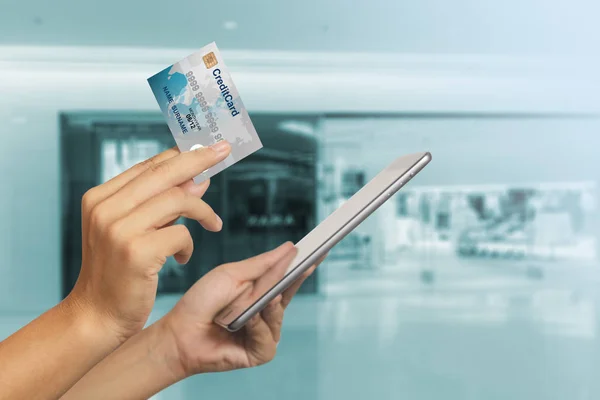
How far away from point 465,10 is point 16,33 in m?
3.59

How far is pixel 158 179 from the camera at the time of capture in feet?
2.01

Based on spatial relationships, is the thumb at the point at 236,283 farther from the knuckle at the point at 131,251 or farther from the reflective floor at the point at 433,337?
the reflective floor at the point at 433,337

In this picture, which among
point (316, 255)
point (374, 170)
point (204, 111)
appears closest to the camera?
point (316, 255)

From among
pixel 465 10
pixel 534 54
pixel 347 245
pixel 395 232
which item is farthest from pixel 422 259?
pixel 465 10

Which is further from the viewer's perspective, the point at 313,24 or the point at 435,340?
the point at 435,340

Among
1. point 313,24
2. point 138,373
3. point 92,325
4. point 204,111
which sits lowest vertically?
point 138,373

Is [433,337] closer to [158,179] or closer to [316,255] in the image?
[316,255]

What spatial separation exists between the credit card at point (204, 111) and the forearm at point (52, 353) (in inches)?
11.5

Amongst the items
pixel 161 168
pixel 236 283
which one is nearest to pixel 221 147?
pixel 161 168

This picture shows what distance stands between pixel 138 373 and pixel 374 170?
4.91 m

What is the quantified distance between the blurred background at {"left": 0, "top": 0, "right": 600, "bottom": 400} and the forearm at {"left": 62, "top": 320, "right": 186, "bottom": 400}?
3409 millimetres

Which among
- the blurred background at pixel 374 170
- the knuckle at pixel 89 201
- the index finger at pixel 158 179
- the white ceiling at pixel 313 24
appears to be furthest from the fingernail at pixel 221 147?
the blurred background at pixel 374 170

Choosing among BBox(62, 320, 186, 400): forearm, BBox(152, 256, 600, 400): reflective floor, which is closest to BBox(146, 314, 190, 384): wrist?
BBox(62, 320, 186, 400): forearm

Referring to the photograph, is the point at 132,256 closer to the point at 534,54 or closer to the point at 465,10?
the point at 465,10
